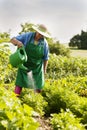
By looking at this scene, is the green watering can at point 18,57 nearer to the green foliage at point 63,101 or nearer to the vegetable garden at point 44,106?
the vegetable garden at point 44,106

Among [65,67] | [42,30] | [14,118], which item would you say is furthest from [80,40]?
[14,118]

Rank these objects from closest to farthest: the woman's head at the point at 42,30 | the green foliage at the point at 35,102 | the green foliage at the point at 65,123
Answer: the green foliage at the point at 65,123
the green foliage at the point at 35,102
the woman's head at the point at 42,30

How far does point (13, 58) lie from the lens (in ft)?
21.9

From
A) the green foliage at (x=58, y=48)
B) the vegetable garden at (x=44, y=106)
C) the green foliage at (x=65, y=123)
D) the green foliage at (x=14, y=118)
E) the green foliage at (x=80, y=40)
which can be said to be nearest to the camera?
the green foliage at (x=14, y=118)

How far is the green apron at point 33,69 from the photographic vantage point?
23.3 feet

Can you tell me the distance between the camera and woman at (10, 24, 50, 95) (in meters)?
7.02

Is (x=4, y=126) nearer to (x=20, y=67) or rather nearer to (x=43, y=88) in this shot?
(x=20, y=67)

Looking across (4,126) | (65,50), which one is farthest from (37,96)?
(65,50)

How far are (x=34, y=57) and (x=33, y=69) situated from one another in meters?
0.20

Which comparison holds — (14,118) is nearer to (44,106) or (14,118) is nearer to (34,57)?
(44,106)

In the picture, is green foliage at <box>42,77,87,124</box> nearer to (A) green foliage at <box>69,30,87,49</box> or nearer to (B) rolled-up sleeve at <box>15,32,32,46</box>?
(B) rolled-up sleeve at <box>15,32,32,46</box>

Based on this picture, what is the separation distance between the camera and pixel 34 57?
7.17 meters

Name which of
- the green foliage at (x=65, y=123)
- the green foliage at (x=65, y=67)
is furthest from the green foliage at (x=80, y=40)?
the green foliage at (x=65, y=123)

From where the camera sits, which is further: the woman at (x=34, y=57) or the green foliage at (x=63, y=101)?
the woman at (x=34, y=57)
